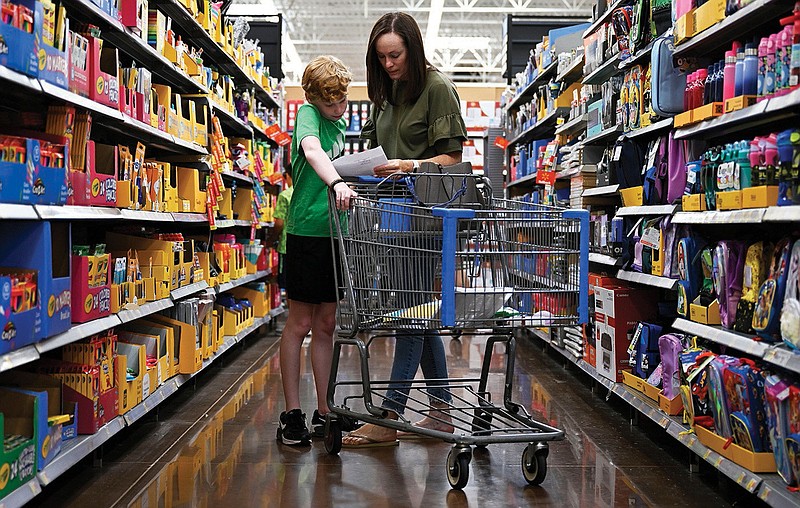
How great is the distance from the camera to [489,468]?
10.9 ft

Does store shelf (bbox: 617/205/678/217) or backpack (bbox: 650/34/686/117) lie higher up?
backpack (bbox: 650/34/686/117)

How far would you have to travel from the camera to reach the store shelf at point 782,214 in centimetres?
238

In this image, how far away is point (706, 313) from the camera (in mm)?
3148

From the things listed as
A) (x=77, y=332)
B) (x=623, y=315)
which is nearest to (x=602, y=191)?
(x=623, y=315)

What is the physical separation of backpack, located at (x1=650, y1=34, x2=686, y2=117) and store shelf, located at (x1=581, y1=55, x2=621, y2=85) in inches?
31.5

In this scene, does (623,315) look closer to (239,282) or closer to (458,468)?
(458,468)

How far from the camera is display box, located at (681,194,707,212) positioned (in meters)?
3.20

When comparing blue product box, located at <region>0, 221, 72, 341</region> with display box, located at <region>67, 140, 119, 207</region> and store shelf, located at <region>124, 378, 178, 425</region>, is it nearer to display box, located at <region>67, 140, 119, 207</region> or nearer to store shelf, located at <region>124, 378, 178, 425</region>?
display box, located at <region>67, 140, 119, 207</region>

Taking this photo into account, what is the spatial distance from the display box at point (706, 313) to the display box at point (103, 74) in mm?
2404

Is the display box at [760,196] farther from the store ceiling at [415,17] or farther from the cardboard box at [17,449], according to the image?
the store ceiling at [415,17]

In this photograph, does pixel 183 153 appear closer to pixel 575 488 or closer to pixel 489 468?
pixel 489 468

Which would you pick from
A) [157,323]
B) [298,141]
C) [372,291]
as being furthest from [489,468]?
[157,323]

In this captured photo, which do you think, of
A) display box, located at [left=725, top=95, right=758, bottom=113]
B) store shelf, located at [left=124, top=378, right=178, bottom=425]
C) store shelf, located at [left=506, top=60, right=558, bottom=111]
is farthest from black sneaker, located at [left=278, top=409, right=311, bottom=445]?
store shelf, located at [left=506, top=60, right=558, bottom=111]

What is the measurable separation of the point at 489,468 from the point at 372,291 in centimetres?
84
